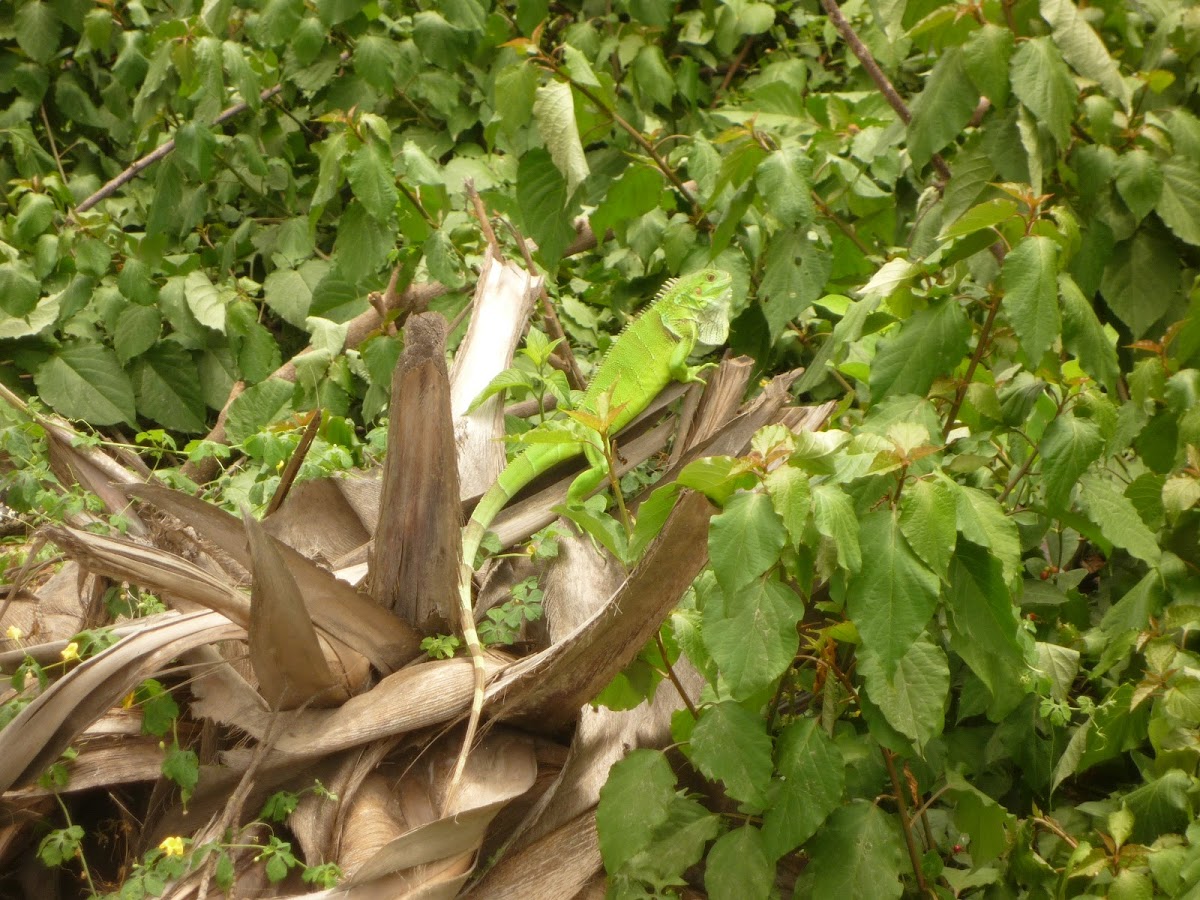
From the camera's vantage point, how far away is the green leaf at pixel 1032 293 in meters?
1.51

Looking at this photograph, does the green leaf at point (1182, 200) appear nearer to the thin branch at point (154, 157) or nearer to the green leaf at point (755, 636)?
the green leaf at point (755, 636)

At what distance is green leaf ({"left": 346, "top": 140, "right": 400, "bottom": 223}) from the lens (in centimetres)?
260

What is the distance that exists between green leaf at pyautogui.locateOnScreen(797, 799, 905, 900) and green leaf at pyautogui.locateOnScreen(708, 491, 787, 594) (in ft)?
1.63

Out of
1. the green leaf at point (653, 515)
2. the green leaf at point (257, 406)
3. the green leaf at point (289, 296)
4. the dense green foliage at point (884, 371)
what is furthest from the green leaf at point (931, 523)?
the green leaf at point (289, 296)

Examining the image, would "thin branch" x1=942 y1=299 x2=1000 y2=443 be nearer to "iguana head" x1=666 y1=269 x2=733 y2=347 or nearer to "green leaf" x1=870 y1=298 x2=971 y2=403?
"green leaf" x1=870 y1=298 x2=971 y2=403

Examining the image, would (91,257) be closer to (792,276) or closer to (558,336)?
(558,336)

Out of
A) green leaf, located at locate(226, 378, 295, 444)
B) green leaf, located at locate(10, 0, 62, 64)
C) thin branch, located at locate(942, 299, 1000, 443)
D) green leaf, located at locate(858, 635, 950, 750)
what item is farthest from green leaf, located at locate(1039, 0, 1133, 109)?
green leaf, located at locate(10, 0, 62, 64)

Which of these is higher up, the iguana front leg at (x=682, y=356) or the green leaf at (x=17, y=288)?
the green leaf at (x=17, y=288)

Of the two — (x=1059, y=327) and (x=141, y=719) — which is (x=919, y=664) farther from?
(x=141, y=719)

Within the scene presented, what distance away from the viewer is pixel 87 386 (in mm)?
3902

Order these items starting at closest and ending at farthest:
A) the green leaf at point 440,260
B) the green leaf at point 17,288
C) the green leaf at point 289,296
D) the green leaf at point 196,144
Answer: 1. the green leaf at point 440,260
2. the green leaf at point 17,288
3. the green leaf at point 196,144
4. the green leaf at point 289,296

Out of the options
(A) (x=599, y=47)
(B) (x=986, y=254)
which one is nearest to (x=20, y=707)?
(B) (x=986, y=254)

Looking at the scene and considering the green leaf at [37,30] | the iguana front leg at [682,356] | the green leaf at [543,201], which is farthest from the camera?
the green leaf at [37,30]

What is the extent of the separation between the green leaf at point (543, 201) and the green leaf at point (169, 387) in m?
2.08
